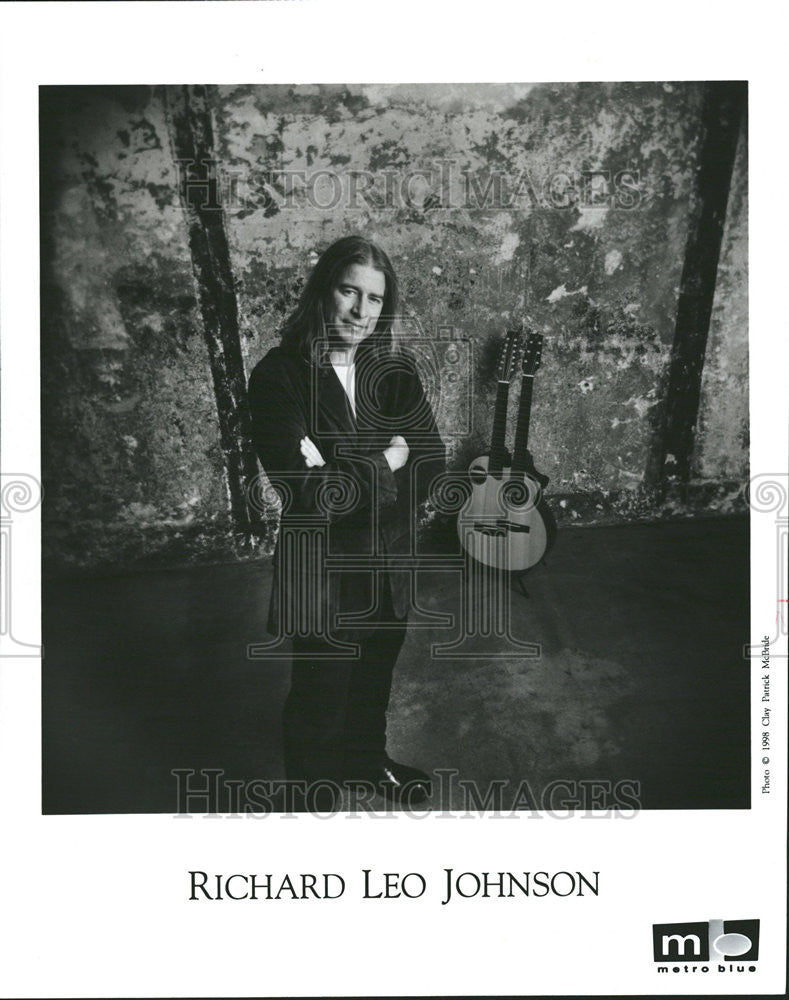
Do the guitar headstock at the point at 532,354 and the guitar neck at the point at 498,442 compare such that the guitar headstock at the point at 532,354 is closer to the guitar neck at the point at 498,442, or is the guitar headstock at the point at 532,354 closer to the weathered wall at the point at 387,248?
the weathered wall at the point at 387,248

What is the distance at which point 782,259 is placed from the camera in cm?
188

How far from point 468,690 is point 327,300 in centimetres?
124

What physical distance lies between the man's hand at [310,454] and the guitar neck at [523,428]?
59cm

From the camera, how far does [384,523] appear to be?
6.13 feet

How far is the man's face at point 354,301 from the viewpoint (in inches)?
73.2

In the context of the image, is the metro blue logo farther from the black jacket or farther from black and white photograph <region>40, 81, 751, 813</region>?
the black jacket

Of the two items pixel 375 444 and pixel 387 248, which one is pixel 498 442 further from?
pixel 387 248

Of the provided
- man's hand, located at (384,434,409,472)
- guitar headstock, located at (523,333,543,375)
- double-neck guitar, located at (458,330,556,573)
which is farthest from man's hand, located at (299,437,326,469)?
guitar headstock, located at (523,333,543,375)

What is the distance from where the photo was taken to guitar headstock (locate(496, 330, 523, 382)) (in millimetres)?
1891

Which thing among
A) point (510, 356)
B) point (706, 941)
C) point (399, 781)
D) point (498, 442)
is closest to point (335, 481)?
point (498, 442)

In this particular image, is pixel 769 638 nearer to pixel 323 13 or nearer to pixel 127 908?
pixel 127 908

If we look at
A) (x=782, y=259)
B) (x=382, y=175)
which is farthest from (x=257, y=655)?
(x=782, y=259)

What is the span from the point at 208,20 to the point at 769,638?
2447 mm

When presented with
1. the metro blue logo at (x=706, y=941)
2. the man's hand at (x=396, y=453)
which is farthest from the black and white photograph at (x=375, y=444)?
the metro blue logo at (x=706, y=941)
